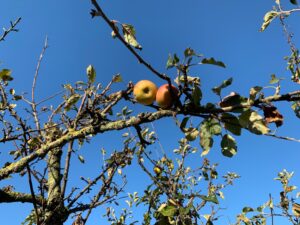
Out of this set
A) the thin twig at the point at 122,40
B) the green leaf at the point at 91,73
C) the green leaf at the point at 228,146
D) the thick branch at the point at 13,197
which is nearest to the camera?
the thin twig at the point at 122,40

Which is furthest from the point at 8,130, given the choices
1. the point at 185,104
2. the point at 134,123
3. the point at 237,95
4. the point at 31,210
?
the point at 237,95

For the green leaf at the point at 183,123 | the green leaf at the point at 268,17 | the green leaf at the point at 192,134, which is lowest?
the green leaf at the point at 192,134

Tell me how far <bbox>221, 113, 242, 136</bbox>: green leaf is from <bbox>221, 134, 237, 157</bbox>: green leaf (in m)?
0.09

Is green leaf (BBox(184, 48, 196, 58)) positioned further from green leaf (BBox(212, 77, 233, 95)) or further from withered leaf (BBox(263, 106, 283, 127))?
withered leaf (BBox(263, 106, 283, 127))

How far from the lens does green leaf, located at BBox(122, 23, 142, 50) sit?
74.1 inches

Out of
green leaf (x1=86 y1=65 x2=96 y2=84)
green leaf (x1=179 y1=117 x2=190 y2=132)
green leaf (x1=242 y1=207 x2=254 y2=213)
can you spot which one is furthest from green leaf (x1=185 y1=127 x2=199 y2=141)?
green leaf (x1=242 y1=207 x2=254 y2=213)

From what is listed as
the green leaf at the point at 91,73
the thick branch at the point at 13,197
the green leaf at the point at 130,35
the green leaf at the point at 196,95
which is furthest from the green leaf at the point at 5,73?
the green leaf at the point at 196,95

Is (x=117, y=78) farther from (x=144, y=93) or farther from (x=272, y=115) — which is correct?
(x=272, y=115)

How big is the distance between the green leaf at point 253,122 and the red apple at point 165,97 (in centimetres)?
39

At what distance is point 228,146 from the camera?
207 cm

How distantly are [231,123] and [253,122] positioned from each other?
168 millimetres

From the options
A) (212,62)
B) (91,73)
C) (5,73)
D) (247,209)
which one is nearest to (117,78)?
(91,73)

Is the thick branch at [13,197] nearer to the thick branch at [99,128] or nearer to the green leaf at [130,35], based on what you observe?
the thick branch at [99,128]

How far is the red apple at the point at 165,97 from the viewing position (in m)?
2.01
